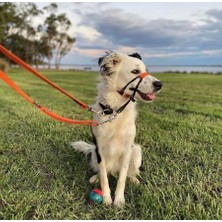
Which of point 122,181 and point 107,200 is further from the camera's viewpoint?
point 122,181

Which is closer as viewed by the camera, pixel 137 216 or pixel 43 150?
pixel 137 216

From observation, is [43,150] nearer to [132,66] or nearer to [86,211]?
[86,211]

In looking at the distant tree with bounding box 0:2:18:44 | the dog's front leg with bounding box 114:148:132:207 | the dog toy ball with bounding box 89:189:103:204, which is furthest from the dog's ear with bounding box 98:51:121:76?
the distant tree with bounding box 0:2:18:44

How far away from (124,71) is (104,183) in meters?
1.13

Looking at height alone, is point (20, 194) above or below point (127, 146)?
below

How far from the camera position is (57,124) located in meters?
5.67

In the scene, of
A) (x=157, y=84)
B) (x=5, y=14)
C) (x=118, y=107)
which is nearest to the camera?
(x=157, y=84)

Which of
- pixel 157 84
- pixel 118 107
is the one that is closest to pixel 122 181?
pixel 118 107

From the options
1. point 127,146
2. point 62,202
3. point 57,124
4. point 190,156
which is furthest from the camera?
point 57,124

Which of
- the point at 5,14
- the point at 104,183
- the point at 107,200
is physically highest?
the point at 5,14

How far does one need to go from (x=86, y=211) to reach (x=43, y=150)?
A: 1.67 metres

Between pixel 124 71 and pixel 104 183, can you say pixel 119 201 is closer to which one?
pixel 104 183

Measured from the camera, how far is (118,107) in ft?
10.6

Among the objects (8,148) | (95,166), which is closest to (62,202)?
(95,166)
